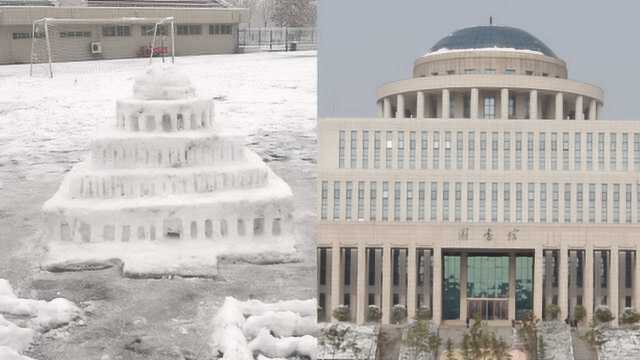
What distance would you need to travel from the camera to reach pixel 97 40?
3.98 metres

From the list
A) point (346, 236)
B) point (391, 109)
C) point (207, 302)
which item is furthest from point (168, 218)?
point (391, 109)

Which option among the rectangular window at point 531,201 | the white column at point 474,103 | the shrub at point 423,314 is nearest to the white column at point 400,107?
the white column at point 474,103

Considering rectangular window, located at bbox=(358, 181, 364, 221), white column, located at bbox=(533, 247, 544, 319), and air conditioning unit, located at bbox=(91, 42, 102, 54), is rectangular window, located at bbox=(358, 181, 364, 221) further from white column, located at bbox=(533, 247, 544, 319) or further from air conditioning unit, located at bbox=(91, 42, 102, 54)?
air conditioning unit, located at bbox=(91, 42, 102, 54)

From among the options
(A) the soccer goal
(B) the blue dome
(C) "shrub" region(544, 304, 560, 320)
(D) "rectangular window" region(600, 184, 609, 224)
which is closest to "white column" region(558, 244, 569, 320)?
(C) "shrub" region(544, 304, 560, 320)

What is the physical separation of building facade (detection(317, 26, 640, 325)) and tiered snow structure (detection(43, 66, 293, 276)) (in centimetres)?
841

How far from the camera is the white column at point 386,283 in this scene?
12.5 metres

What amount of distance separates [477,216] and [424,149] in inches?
41.8

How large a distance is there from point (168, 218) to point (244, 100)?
0.56m

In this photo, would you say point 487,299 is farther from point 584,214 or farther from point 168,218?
point 168,218

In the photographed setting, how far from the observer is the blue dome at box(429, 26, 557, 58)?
15797 millimetres

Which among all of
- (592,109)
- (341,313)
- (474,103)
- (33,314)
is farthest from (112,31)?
(592,109)

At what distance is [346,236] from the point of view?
12.6m

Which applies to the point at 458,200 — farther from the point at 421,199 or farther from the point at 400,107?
the point at 400,107

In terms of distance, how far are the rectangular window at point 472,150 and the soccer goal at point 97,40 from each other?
365 inches
